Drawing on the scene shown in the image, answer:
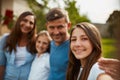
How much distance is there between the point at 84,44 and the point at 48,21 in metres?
0.89

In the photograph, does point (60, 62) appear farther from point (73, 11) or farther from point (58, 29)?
point (73, 11)

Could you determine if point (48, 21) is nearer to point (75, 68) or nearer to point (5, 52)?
point (75, 68)

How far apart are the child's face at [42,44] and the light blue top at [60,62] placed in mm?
514

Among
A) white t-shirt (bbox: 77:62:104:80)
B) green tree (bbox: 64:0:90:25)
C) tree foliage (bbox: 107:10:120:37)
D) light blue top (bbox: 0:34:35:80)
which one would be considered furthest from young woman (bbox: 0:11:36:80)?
green tree (bbox: 64:0:90:25)

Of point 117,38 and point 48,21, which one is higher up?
point 117,38

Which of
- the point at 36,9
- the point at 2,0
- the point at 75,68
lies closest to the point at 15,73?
the point at 75,68

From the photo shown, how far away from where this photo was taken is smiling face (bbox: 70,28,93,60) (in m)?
1.78

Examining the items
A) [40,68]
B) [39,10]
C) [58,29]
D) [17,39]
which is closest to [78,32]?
[58,29]

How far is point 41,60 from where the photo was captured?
10.6 feet

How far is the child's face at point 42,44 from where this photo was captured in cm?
326

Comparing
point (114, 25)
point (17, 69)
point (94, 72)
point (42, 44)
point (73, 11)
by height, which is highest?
point (114, 25)

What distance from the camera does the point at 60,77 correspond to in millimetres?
2627

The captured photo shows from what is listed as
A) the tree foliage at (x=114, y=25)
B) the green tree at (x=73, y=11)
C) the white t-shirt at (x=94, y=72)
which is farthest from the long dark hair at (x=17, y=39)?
the green tree at (x=73, y=11)

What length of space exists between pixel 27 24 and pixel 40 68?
1.59ft
